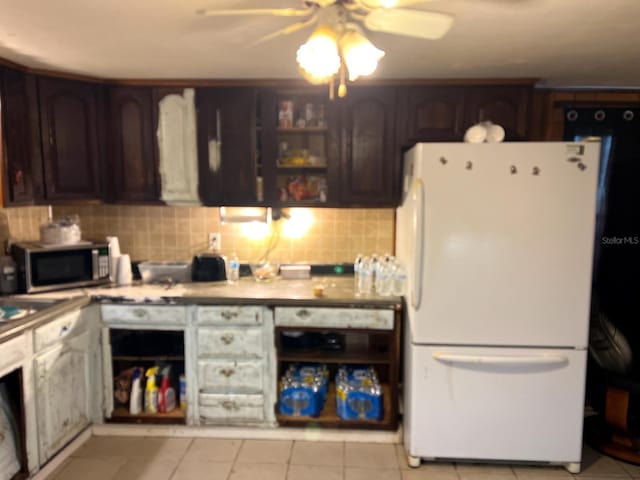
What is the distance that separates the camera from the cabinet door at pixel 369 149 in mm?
2830

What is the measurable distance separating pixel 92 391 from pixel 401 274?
193cm

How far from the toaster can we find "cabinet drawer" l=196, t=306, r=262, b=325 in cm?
38

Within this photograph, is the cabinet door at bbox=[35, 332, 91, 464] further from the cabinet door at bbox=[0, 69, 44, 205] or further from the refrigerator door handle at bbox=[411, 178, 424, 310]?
the refrigerator door handle at bbox=[411, 178, 424, 310]

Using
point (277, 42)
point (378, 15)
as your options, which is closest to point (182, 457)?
point (277, 42)

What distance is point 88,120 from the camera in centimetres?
287

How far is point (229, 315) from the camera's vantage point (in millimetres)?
2646

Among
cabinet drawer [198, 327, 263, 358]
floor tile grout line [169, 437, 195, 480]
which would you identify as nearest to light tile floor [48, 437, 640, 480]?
floor tile grout line [169, 437, 195, 480]

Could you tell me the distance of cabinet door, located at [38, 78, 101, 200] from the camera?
8.93 feet

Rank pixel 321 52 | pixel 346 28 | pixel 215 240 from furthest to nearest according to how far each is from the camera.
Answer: pixel 215 240 → pixel 346 28 → pixel 321 52

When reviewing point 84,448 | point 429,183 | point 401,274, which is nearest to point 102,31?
point 429,183

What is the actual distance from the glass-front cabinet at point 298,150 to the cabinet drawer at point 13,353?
1.52m

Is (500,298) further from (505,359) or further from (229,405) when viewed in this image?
(229,405)

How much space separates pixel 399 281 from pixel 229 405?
4.06 ft

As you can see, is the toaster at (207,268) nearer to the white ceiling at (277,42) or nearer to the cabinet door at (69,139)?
the cabinet door at (69,139)
